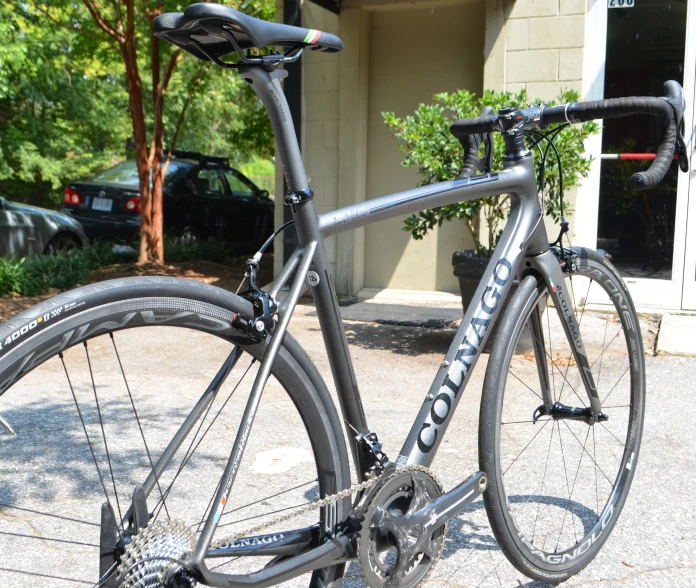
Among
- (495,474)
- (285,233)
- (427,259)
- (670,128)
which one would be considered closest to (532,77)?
(427,259)

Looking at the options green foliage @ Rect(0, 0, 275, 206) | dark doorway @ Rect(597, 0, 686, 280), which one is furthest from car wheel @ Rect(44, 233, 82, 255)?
dark doorway @ Rect(597, 0, 686, 280)

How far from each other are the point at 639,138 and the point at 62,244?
26.4 feet

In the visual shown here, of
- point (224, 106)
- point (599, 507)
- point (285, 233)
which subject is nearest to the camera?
point (599, 507)

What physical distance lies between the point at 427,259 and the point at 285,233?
192cm

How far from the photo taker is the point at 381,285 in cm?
898

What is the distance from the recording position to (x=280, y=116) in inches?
77.5

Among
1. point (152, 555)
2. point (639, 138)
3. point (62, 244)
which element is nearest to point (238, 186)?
point (62, 244)

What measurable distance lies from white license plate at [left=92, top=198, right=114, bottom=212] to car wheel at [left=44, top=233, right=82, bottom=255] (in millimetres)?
750

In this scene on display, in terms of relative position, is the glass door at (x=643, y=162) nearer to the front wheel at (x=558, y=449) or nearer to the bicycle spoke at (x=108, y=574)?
the front wheel at (x=558, y=449)

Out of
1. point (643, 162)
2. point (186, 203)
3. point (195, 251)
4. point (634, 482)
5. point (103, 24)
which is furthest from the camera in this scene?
point (186, 203)

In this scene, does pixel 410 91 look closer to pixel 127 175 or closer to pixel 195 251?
pixel 195 251

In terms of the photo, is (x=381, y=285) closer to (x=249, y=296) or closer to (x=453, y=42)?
(x=453, y=42)

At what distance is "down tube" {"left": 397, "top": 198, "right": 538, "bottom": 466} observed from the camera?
2.27m

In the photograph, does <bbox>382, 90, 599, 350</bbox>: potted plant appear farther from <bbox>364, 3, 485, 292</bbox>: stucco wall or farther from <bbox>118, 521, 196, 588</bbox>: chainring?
<bbox>118, 521, 196, 588</bbox>: chainring
